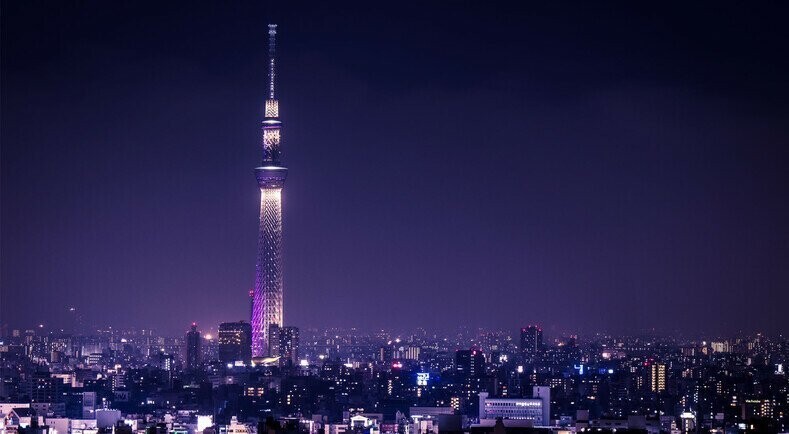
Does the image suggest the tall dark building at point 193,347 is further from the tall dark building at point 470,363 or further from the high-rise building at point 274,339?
the tall dark building at point 470,363

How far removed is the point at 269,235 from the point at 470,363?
14.7 feet

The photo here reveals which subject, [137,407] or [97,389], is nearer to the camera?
[137,407]

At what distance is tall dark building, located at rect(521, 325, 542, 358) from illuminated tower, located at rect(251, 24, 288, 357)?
5.88 metres

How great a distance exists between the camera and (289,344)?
124 ft

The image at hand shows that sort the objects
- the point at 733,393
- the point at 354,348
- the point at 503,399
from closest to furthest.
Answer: the point at 503,399 → the point at 733,393 → the point at 354,348

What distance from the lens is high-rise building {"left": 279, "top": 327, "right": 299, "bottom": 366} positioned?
123 ft

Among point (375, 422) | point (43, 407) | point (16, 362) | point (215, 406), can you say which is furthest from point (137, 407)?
point (16, 362)

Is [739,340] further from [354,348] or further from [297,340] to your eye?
[354,348]

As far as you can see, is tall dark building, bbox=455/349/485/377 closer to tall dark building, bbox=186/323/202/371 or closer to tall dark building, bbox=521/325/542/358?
tall dark building, bbox=521/325/542/358

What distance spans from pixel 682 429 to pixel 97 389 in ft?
40.1

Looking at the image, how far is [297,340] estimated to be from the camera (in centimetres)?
3881

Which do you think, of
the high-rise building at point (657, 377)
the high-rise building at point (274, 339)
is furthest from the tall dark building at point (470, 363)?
the high-rise building at point (274, 339)

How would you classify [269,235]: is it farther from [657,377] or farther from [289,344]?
[657,377]

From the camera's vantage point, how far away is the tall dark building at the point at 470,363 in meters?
33.4
